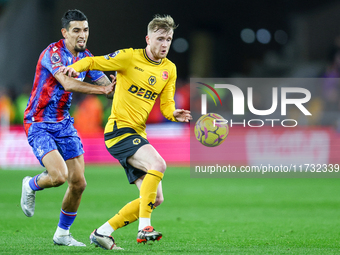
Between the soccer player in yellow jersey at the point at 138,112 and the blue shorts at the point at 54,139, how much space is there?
64cm

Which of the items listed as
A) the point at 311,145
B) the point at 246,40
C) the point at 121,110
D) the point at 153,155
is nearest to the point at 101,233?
the point at 153,155

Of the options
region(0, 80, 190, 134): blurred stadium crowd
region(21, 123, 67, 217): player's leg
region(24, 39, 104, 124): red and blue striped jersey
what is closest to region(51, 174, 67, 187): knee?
region(21, 123, 67, 217): player's leg

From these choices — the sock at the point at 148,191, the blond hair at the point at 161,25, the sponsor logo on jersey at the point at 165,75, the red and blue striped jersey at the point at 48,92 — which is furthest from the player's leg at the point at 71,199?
the blond hair at the point at 161,25

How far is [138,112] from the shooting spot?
19.0 ft

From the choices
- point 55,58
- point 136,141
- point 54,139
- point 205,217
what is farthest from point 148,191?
point 205,217

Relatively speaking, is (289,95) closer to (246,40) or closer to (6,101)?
(246,40)

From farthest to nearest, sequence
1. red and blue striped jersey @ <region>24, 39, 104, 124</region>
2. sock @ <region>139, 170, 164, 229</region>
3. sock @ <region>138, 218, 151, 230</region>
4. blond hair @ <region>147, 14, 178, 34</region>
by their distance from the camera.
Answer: red and blue striped jersey @ <region>24, 39, 104, 124</region>
blond hair @ <region>147, 14, 178, 34</region>
sock @ <region>139, 170, 164, 229</region>
sock @ <region>138, 218, 151, 230</region>

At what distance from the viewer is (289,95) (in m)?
18.3

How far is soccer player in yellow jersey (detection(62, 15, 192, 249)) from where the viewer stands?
17.8 ft

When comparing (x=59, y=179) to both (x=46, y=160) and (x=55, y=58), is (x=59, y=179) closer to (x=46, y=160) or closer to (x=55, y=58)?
(x=46, y=160)

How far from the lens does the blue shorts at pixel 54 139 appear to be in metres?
5.97

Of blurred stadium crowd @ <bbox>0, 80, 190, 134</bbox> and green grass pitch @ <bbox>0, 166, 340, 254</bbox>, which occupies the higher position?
blurred stadium crowd @ <bbox>0, 80, 190, 134</bbox>

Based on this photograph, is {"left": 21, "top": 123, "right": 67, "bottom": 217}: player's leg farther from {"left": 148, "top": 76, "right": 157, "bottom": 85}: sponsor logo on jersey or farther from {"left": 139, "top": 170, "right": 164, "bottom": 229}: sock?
{"left": 148, "top": 76, "right": 157, "bottom": 85}: sponsor logo on jersey

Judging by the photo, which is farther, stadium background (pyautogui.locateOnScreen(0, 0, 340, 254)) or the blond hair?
stadium background (pyautogui.locateOnScreen(0, 0, 340, 254))
